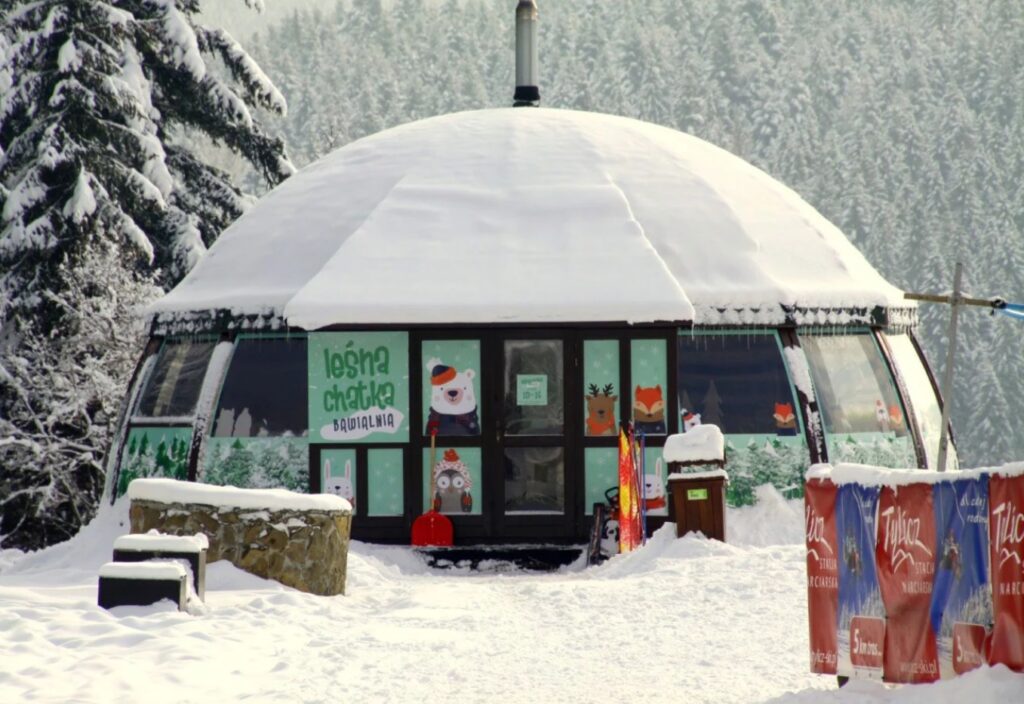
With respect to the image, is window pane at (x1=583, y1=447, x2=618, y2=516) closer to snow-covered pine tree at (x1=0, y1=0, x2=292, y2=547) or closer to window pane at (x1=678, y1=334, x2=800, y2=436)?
window pane at (x1=678, y1=334, x2=800, y2=436)

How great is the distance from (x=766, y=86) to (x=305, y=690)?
91.1 m

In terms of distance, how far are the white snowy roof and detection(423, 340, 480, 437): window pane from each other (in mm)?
552

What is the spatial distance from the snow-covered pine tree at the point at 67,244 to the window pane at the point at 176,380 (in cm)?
674

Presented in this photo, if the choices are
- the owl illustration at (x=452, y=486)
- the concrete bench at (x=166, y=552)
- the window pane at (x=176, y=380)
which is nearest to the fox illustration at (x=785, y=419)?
the owl illustration at (x=452, y=486)

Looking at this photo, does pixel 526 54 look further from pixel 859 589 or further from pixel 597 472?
pixel 859 589

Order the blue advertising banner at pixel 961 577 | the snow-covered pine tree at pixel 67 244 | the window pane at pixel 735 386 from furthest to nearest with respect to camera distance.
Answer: the snow-covered pine tree at pixel 67 244 → the window pane at pixel 735 386 → the blue advertising banner at pixel 961 577

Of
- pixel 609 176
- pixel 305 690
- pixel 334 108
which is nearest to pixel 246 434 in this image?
pixel 609 176

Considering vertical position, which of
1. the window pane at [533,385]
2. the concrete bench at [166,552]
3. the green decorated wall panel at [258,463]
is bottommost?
the concrete bench at [166,552]

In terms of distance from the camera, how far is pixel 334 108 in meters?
94.9

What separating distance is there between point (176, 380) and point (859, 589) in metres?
→ 9.79

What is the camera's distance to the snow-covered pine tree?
23281 millimetres

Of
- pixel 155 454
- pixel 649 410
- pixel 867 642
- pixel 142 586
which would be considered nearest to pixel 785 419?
pixel 649 410

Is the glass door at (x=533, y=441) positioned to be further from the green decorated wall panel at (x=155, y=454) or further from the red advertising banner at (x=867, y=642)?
the red advertising banner at (x=867, y=642)

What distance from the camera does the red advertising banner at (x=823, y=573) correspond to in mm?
8000
